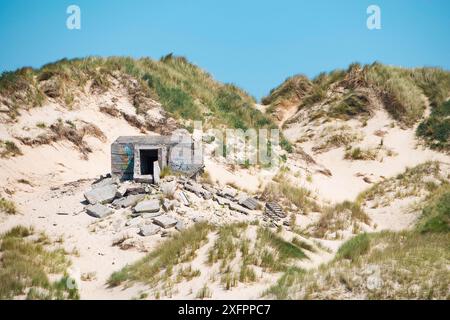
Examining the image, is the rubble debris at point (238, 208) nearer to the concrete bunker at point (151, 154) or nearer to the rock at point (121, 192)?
the concrete bunker at point (151, 154)

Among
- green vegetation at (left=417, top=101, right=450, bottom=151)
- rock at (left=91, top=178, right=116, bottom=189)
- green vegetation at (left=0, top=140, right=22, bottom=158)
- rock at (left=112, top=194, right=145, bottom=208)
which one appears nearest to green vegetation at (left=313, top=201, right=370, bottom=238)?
rock at (left=112, top=194, right=145, bottom=208)

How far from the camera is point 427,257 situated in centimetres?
938

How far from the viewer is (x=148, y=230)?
43.1 ft

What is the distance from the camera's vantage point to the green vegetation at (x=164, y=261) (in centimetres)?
999

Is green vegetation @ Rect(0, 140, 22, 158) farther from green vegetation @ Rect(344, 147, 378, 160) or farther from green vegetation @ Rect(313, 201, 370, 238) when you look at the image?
green vegetation @ Rect(344, 147, 378, 160)

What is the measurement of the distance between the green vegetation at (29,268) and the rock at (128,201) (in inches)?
90.1

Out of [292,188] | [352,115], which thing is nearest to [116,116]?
[292,188]

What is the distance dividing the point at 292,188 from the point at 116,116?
7976 mm

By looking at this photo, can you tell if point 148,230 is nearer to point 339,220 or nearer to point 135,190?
point 135,190

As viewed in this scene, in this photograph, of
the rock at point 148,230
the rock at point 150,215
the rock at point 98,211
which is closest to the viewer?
the rock at point 148,230

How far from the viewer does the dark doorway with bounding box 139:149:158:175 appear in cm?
1702

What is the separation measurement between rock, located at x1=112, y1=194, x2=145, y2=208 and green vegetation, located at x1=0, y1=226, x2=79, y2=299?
229 cm

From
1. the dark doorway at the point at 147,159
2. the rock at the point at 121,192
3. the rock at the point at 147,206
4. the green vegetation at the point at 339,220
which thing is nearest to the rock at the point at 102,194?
the rock at the point at 121,192
